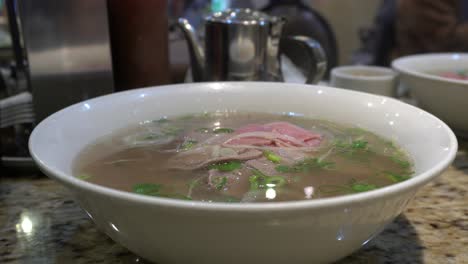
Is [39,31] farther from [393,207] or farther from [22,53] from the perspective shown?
[393,207]

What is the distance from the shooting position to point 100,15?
138 cm

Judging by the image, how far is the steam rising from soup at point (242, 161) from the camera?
0.88 metres

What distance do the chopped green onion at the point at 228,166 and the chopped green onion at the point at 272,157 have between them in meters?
0.07

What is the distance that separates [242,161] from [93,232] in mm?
364

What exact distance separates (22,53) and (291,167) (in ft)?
2.78

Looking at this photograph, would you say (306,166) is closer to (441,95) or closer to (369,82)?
(441,95)

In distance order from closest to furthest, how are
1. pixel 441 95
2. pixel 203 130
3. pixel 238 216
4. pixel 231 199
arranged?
pixel 238 216
pixel 231 199
pixel 203 130
pixel 441 95

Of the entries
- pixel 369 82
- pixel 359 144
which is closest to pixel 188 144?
pixel 359 144

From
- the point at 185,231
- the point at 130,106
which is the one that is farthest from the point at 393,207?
the point at 130,106

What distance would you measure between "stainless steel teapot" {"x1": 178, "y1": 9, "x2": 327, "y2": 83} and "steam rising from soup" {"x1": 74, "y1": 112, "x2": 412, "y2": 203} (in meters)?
0.49

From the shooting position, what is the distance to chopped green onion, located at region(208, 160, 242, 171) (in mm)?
938

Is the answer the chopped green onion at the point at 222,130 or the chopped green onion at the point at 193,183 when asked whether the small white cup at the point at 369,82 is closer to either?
the chopped green onion at the point at 222,130

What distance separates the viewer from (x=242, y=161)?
38.2 inches

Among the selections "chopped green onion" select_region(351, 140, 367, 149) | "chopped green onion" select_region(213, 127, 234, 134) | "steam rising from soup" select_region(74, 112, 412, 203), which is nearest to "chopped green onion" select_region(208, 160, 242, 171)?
"steam rising from soup" select_region(74, 112, 412, 203)
